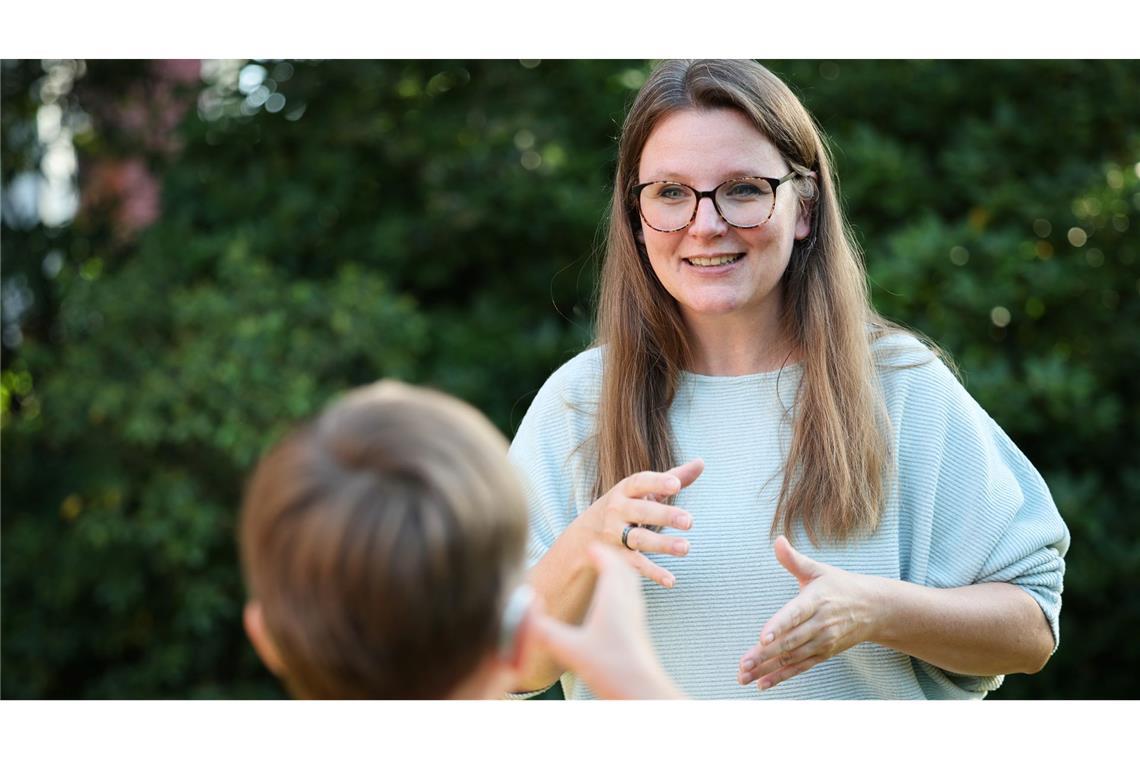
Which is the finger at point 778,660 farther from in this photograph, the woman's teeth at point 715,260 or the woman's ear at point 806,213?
the woman's ear at point 806,213

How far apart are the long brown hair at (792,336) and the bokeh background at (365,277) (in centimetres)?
199

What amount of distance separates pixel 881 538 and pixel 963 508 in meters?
0.14

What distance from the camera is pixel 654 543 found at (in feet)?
5.29

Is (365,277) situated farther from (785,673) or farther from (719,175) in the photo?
(785,673)

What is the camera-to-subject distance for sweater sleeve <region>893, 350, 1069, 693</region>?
1.87 meters

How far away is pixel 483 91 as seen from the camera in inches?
179

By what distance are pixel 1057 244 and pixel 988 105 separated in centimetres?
58

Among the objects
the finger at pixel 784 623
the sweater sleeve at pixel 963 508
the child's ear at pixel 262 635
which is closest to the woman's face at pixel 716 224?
the sweater sleeve at pixel 963 508

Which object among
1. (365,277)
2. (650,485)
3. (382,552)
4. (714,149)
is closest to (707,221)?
(714,149)

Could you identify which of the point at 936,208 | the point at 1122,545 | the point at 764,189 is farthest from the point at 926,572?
the point at 936,208

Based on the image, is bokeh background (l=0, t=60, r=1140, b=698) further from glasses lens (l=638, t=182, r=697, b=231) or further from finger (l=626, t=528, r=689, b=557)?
finger (l=626, t=528, r=689, b=557)

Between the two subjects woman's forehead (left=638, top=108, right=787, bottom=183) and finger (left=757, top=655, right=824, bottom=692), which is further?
woman's forehead (left=638, top=108, right=787, bottom=183)

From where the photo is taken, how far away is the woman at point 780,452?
1874 mm

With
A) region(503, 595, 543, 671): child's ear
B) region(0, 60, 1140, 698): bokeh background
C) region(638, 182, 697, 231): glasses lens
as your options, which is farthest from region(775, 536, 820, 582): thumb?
region(0, 60, 1140, 698): bokeh background
